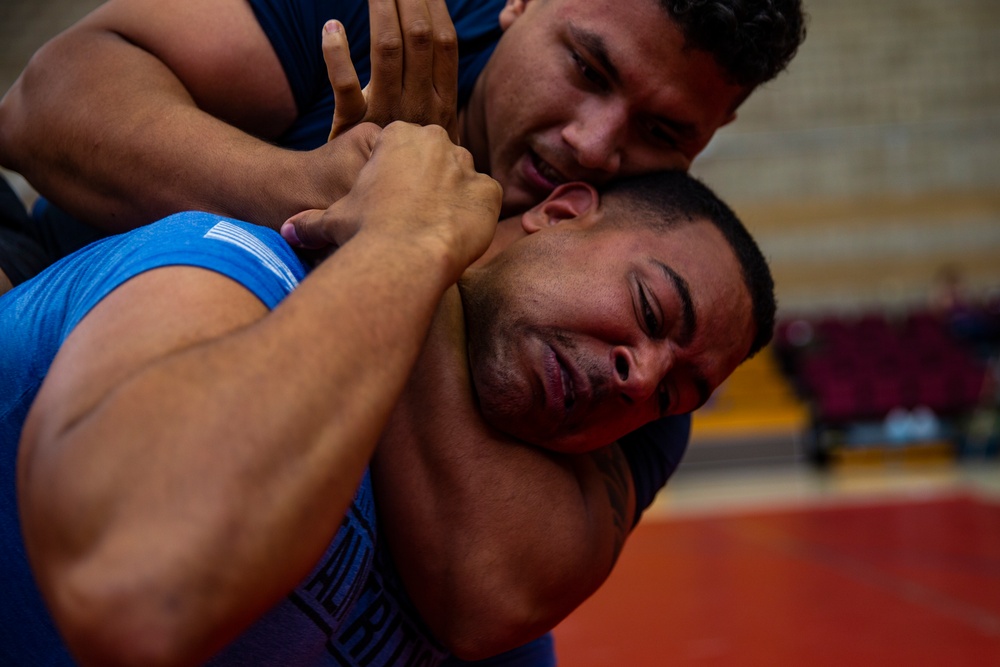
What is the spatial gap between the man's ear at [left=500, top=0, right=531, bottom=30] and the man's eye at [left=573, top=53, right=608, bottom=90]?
196mm

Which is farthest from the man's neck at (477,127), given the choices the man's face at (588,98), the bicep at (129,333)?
the bicep at (129,333)

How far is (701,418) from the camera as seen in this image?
9594 millimetres

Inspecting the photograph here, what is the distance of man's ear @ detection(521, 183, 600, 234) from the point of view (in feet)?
5.88

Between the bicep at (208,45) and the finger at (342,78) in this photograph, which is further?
the bicep at (208,45)

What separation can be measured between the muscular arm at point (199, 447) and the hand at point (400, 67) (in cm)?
44

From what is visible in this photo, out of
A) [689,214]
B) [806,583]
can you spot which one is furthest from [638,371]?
[806,583]

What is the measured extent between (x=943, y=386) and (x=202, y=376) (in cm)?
917

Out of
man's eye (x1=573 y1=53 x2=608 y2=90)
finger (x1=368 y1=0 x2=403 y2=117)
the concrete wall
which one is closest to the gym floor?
man's eye (x1=573 y1=53 x2=608 y2=90)

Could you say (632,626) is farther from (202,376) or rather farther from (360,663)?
(202,376)

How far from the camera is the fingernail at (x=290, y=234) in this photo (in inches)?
47.9

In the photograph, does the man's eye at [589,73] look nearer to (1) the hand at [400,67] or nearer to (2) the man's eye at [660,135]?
(2) the man's eye at [660,135]

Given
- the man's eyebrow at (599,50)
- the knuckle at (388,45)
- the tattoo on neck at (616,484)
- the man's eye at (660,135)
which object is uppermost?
the knuckle at (388,45)

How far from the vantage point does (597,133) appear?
5.72 ft

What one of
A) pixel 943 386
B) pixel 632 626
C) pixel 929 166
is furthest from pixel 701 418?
pixel 632 626
